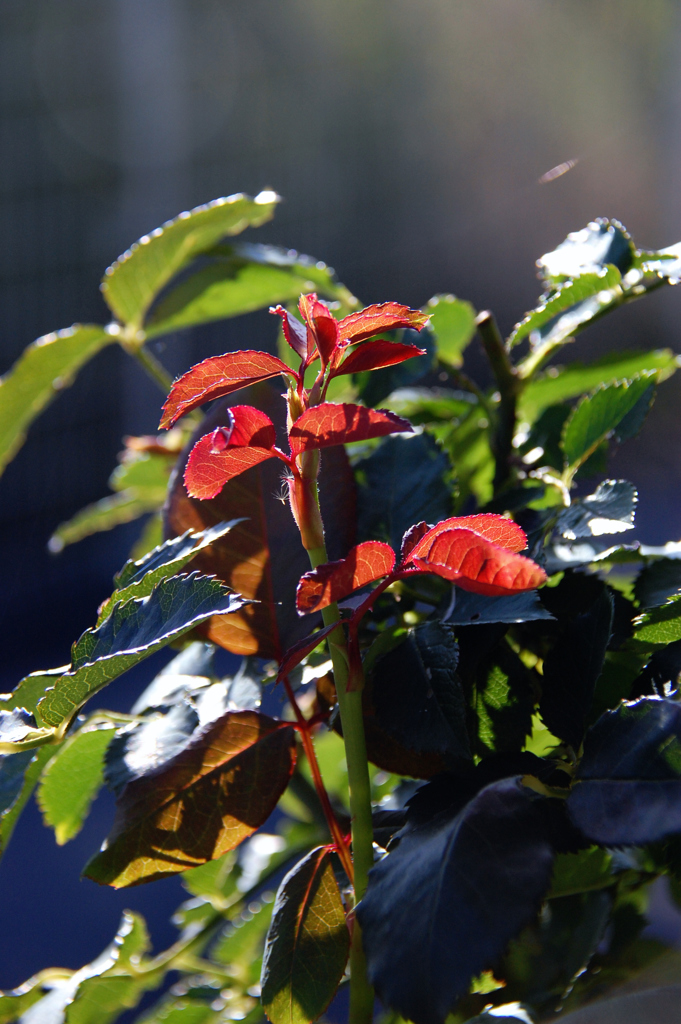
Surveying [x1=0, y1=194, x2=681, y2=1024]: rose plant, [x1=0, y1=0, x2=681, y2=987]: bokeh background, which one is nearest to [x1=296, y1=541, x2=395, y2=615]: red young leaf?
[x1=0, y1=194, x2=681, y2=1024]: rose plant

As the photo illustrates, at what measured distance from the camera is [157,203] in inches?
110

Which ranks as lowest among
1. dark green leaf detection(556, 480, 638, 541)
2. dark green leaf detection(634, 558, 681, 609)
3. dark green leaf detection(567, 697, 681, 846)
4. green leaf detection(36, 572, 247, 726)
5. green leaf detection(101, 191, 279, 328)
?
dark green leaf detection(634, 558, 681, 609)

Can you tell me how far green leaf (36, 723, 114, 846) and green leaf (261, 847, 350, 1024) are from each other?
0.06m

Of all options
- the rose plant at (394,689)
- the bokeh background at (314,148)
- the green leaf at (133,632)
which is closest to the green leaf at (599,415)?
the rose plant at (394,689)

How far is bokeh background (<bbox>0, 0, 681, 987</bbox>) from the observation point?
7.53 ft

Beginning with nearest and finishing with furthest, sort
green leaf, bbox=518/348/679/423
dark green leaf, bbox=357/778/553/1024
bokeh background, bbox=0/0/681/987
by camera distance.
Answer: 1. dark green leaf, bbox=357/778/553/1024
2. green leaf, bbox=518/348/679/423
3. bokeh background, bbox=0/0/681/987

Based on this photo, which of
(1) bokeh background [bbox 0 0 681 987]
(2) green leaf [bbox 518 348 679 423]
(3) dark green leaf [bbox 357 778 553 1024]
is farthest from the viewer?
(1) bokeh background [bbox 0 0 681 987]

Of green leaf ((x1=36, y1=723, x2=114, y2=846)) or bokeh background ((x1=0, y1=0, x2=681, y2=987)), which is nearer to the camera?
green leaf ((x1=36, y1=723, x2=114, y2=846))

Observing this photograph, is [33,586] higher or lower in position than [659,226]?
lower

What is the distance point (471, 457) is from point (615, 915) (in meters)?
0.14

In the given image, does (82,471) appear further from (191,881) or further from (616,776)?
(616,776)

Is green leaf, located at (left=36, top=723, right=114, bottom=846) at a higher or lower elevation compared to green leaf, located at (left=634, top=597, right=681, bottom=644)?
lower

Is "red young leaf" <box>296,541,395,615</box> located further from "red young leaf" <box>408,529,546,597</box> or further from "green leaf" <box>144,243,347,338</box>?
"green leaf" <box>144,243,347,338</box>

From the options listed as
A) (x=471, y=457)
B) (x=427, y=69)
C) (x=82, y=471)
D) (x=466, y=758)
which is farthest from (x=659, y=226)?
(x=466, y=758)
